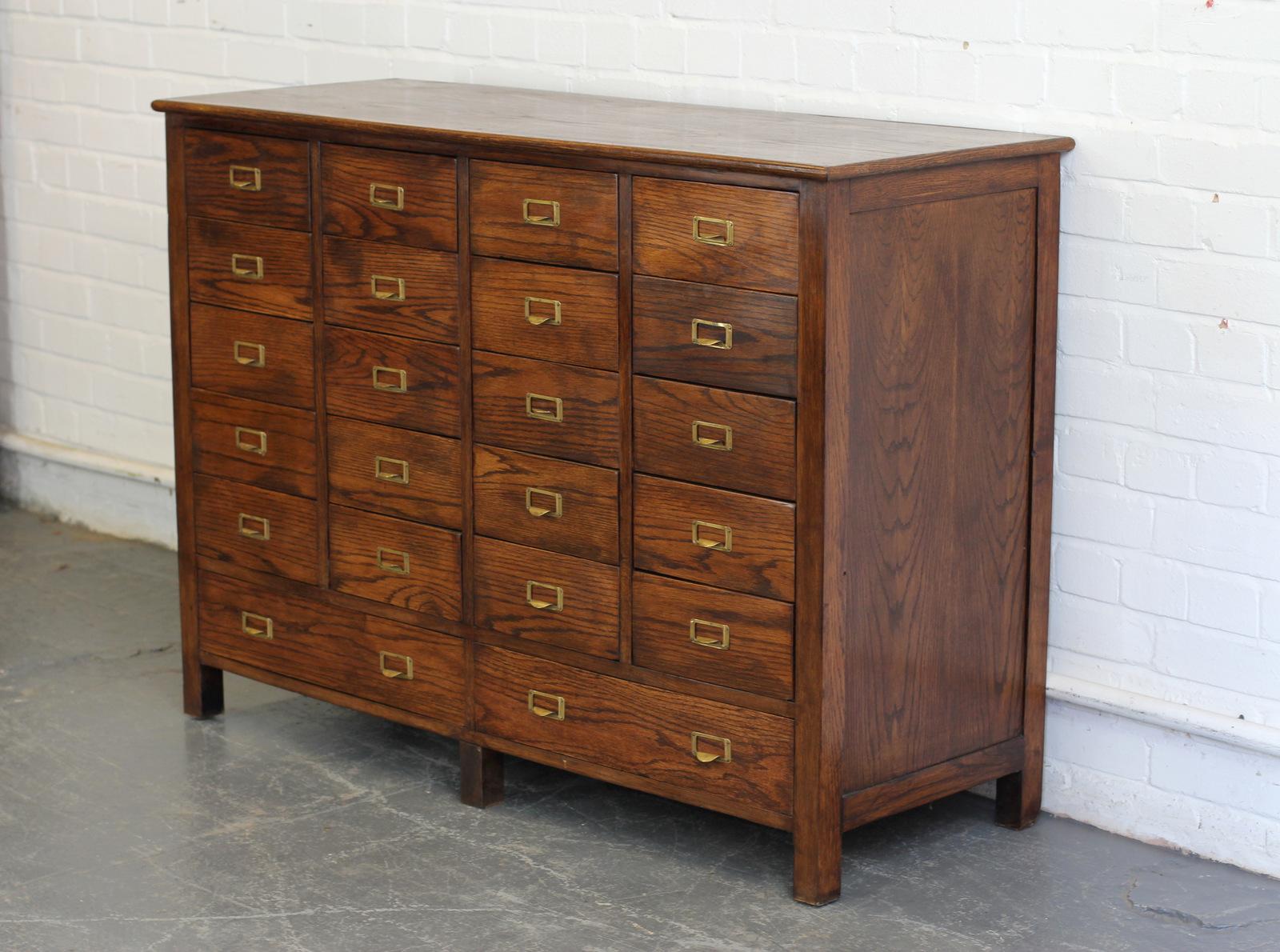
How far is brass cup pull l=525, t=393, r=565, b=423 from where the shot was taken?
10.7ft

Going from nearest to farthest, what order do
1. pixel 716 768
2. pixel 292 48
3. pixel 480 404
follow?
pixel 716 768, pixel 480 404, pixel 292 48

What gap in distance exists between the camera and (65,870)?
128 inches

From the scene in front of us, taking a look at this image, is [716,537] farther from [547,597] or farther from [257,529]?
[257,529]

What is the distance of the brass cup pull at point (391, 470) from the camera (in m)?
3.52

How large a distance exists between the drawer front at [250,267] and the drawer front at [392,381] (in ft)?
0.41

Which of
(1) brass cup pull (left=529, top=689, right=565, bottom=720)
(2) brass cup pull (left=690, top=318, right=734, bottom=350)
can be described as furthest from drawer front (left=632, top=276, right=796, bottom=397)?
(1) brass cup pull (left=529, top=689, right=565, bottom=720)

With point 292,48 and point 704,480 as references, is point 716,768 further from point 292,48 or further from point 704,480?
point 292,48

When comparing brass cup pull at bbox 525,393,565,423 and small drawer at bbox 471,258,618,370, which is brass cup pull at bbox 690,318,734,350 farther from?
brass cup pull at bbox 525,393,565,423

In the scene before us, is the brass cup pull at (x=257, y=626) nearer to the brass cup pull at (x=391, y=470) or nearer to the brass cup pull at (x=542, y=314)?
the brass cup pull at (x=391, y=470)

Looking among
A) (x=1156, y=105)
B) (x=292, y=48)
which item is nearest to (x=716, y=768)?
(x=1156, y=105)

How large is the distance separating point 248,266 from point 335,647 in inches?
29.1

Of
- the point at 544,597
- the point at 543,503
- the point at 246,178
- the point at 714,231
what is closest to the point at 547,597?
the point at 544,597

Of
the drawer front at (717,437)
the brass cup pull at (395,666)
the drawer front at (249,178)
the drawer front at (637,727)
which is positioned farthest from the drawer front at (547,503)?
the drawer front at (249,178)

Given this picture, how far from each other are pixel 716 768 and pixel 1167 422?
951 mm
